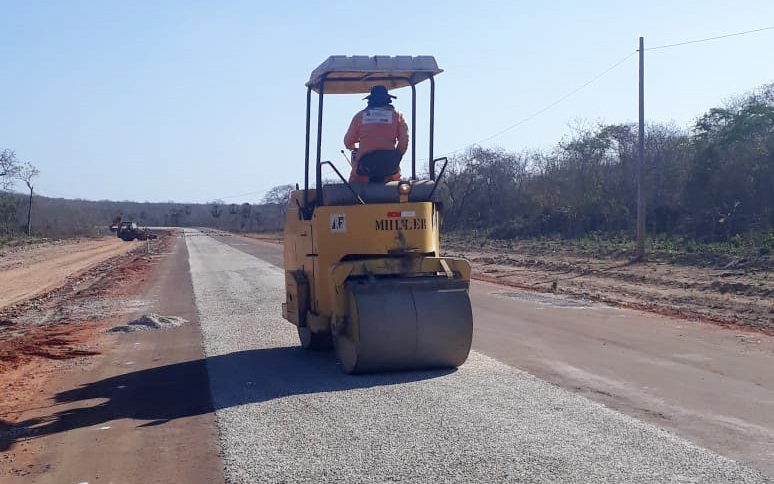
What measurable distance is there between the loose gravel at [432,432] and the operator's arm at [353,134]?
9.03 feet

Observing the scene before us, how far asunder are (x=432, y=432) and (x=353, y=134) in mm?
4676

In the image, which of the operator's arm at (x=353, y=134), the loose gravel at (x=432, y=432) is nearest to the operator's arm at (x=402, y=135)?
the operator's arm at (x=353, y=134)

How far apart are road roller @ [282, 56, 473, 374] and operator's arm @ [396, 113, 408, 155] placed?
0.20 meters

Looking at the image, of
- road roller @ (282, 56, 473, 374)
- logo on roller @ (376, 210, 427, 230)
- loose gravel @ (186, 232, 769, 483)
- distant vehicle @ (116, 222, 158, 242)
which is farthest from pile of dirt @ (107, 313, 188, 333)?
distant vehicle @ (116, 222, 158, 242)

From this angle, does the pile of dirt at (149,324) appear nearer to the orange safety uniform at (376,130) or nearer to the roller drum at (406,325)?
the orange safety uniform at (376,130)

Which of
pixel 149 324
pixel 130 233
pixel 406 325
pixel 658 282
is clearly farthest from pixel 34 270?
pixel 130 233

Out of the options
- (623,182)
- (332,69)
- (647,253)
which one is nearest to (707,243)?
(647,253)

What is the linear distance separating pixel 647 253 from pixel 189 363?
834 inches

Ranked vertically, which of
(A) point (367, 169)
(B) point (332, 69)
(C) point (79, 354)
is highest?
(B) point (332, 69)

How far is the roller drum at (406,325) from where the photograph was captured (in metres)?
9.51

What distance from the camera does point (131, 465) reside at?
22.5ft

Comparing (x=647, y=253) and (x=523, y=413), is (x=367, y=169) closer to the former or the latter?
(x=523, y=413)

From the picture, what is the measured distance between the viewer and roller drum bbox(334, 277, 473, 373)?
374 inches

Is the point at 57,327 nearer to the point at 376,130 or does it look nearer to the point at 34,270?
the point at 376,130
